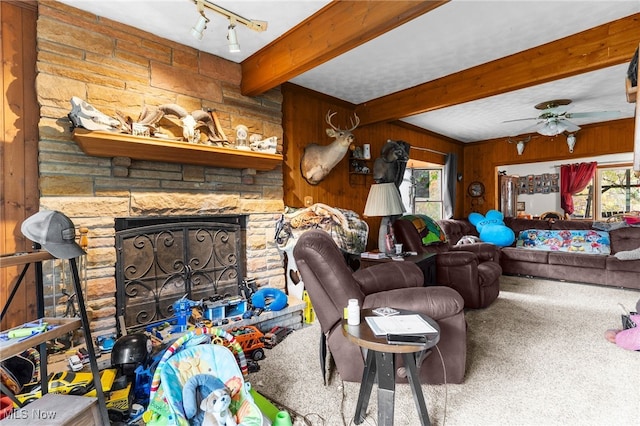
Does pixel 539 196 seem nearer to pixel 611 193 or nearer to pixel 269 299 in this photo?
pixel 611 193

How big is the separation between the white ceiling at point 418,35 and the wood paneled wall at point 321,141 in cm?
19

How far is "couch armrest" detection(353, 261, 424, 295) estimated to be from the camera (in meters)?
2.37

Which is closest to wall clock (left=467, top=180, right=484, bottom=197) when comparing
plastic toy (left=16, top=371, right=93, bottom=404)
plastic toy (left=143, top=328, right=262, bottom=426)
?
plastic toy (left=143, top=328, right=262, bottom=426)

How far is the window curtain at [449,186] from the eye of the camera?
590 centimetres

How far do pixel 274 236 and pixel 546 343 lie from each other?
253cm

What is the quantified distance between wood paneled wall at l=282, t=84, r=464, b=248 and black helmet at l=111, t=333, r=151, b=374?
6.28ft

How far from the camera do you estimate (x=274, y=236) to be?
3205mm

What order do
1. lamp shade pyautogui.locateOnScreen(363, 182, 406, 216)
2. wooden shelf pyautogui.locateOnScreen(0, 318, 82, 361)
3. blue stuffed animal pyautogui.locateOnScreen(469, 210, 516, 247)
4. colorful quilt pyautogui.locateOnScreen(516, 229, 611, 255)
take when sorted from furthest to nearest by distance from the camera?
blue stuffed animal pyautogui.locateOnScreen(469, 210, 516, 247)
colorful quilt pyautogui.locateOnScreen(516, 229, 611, 255)
lamp shade pyautogui.locateOnScreen(363, 182, 406, 216)
wooden shelf pyautogui.locateOnScreen(0, 318, 82, 361)

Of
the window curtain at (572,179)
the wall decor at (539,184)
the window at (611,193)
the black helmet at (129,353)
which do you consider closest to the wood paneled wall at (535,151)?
the window curtain at (572,179)

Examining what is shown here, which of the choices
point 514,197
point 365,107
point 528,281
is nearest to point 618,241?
point 528,281

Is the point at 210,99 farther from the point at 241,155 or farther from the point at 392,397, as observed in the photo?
the point at 392,397

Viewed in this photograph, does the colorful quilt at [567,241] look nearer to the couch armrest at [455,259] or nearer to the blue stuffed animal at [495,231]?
the blue stuffed animal at [495,231]

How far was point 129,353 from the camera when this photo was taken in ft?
5.93

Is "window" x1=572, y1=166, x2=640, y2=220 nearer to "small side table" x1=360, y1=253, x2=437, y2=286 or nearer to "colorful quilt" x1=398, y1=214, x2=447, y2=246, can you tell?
"colorful quilt" x1=398, y1=214, x2=447, y2=246
